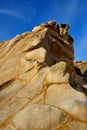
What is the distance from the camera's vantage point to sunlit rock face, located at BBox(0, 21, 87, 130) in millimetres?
3680

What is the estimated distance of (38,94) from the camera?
4.35 meters

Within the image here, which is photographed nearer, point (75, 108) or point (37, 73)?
point (75, 108)

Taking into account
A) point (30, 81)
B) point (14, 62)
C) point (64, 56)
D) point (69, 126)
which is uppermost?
point (64, 56)

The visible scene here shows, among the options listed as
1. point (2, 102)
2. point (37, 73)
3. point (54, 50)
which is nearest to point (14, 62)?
point (37, 73)

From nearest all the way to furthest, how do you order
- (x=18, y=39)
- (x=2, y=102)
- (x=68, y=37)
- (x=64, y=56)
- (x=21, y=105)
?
(x=21, y=105), (x=2, y=102), (x=18, y=39), (x=64, y=56), (x=68, y=37)

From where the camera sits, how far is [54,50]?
288 inches

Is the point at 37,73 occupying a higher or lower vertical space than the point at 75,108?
higher

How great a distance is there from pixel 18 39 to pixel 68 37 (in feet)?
9.94

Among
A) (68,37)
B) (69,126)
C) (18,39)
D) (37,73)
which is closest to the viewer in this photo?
(69,126)

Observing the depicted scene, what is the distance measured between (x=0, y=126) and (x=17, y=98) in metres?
0.66

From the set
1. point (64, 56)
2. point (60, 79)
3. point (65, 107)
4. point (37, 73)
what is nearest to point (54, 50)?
point (64, 56)

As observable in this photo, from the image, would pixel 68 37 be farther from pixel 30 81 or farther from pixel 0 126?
pixel 0 126

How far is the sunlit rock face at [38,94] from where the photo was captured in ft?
A: 12.1

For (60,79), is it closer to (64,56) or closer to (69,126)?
(69,126)
